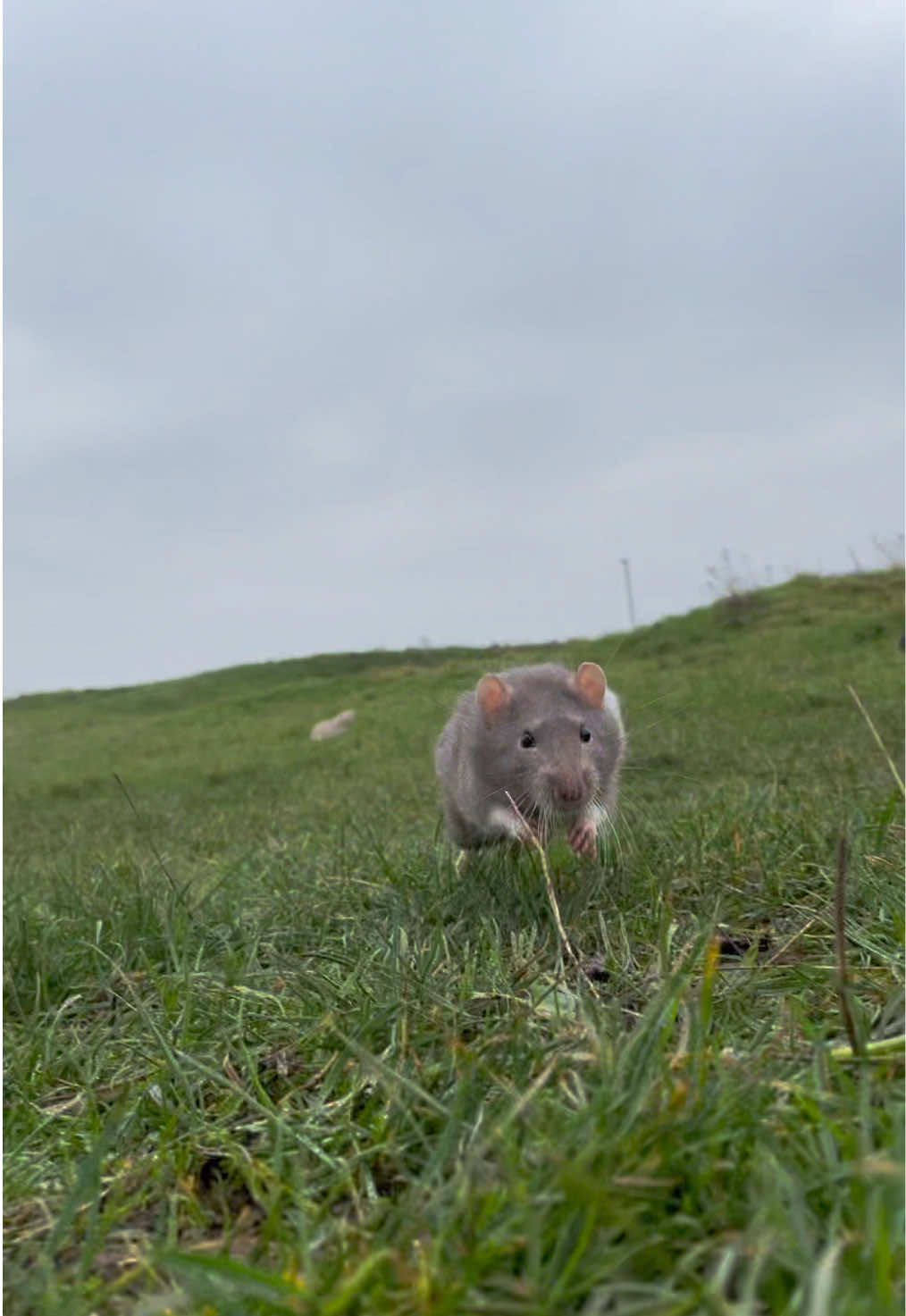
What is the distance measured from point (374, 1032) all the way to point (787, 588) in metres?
25.1

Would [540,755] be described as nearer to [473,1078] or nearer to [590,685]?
[590,685]

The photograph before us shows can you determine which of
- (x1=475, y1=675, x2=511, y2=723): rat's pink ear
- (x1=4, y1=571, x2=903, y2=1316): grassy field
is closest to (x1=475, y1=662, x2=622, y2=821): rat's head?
(x1=475, y1=675, x2=511, y2=723): rat's pink ear

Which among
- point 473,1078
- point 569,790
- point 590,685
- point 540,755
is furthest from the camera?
point 590,685

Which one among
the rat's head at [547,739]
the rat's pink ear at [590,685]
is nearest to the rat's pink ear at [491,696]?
the rat's head at [547,739]

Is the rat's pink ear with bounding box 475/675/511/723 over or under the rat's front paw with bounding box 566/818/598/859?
over

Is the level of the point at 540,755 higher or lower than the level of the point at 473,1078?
higher

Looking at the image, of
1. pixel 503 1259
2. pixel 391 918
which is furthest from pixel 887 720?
pixel 503 1259

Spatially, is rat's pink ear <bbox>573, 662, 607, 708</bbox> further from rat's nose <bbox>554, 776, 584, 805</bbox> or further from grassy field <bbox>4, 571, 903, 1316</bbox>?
grassy field <bbox>4, 571, 903, 1316</bbox>

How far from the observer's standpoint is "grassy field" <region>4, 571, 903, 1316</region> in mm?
1506

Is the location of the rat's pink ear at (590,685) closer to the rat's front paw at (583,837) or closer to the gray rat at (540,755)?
the gray rat at (540,755)

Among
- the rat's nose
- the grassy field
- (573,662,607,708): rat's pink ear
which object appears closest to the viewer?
the grassy field

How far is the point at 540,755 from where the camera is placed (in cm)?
452

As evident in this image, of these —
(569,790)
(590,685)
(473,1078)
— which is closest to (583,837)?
(569,790)

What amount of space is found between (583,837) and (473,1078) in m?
2.38
